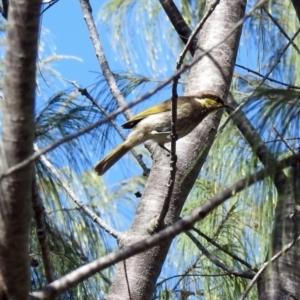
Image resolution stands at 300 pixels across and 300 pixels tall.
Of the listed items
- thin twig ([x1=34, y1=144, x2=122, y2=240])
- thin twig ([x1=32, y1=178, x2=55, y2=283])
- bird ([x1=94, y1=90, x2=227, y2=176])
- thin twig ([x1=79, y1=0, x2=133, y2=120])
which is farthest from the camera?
thin twig ([x1=79, y1=0, x2=133, y2=120])

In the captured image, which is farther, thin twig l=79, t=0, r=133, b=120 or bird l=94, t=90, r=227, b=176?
thin twig l=79, t=0, r=133, b=120

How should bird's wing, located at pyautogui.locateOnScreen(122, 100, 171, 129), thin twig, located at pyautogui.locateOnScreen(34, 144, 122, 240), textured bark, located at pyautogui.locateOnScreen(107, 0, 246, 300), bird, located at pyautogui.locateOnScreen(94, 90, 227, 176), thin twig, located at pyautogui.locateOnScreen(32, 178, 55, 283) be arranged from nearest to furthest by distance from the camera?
thin twig, located at pyautogui.locateOnScreen(32, 178, 55, 283) < textured bark, located at pyautogui.locateOnScreen(107, 0, 246, 300) < thin twig, located at pyautogui.locateOnScreen(34, 144, 122, 240) < bird, located at pyautogui.locateOnScreen(94, 90, 227, 176) < bird's wing, located at pyautogui.locateOnScreen(122, 100, 171, 129)

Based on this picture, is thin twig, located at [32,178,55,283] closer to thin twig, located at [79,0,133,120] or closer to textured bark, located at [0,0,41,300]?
textured bark, located at [0,0,41,300]

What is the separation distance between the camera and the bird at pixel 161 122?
262 centimetres

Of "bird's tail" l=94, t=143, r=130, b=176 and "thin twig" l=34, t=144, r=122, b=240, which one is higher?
"bird's tail" l=94, t=143, r=130, b=176

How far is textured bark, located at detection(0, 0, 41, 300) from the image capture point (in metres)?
1.09

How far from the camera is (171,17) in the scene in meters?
2.94

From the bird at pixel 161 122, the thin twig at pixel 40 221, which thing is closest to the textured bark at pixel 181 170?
the bird at pixel 161 122

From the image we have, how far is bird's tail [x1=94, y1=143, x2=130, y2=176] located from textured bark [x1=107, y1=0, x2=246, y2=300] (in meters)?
0.39

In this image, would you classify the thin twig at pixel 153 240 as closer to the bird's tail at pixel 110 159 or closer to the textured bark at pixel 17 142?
the textured bark at pixel 17 142

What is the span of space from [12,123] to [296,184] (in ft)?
1.71

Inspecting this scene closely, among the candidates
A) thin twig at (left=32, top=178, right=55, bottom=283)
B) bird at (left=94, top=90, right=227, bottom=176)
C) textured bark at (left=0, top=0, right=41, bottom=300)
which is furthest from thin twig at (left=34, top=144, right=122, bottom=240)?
textured bark at (left=0, top=0, right=41, bottom=300)

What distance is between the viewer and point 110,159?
294 cm

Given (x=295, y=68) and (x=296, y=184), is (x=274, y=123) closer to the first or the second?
→ (x=296, y=184)
